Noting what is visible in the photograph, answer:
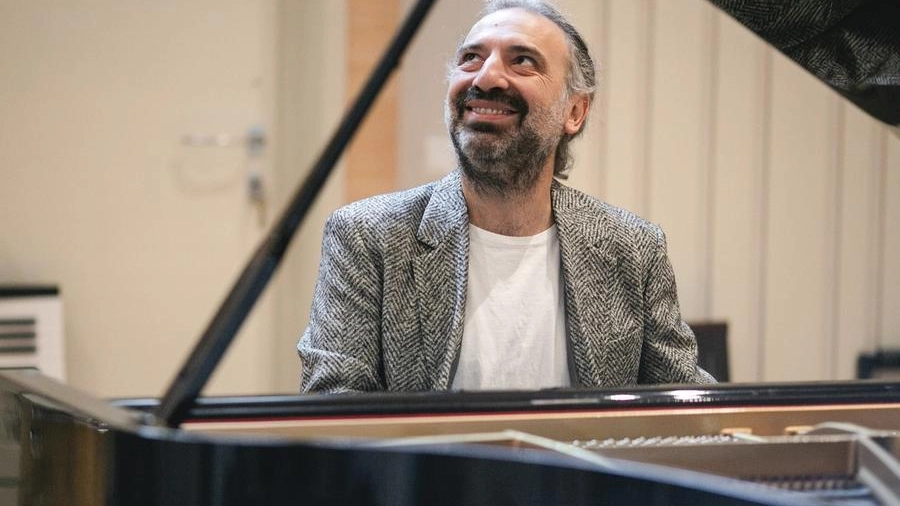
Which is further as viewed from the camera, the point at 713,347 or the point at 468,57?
the point at 713,347

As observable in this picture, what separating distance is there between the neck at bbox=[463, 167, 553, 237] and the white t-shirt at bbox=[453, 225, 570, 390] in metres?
0.02

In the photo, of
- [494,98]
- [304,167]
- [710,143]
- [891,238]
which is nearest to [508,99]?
[494,98]

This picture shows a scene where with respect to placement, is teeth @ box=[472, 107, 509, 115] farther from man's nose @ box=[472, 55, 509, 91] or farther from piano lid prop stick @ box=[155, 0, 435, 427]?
piano lid prop stick @ box=[155, 0, 435, 427]

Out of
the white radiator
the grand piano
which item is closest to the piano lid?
the grand piano

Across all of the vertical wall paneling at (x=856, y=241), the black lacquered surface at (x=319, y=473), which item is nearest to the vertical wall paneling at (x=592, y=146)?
the vertical wall paneling at (x=856, y=241)

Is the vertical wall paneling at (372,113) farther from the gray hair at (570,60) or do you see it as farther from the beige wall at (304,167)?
the gray hair at (570,60)

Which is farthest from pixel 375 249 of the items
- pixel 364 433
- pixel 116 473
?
pixel 116 473

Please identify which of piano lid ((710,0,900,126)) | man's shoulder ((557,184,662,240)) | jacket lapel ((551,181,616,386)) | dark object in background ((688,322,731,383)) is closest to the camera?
piano lid ((710,0,900,126))

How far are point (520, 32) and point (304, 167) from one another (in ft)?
5.22

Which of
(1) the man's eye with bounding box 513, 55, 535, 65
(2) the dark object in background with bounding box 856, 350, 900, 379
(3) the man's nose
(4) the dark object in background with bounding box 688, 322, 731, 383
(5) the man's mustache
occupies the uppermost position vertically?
(1) the man's eye with bounding box 513, 55, 535, 65

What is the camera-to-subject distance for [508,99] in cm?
174

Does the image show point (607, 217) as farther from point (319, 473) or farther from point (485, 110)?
point (319, 473)

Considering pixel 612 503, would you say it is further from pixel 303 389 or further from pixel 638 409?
pixel 303 389

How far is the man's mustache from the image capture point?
1.72 meters
